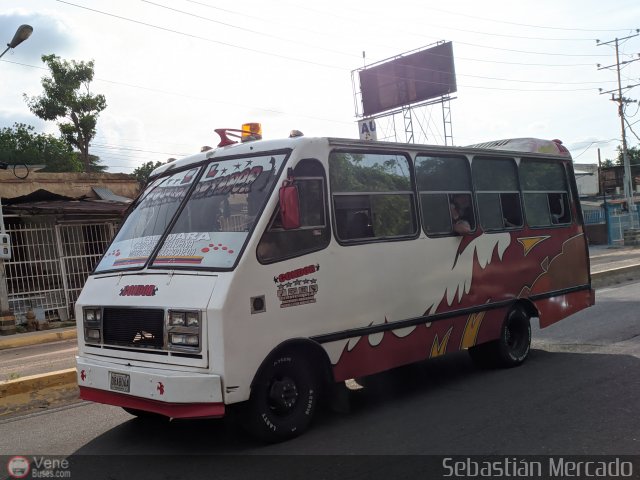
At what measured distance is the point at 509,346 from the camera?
7.75m

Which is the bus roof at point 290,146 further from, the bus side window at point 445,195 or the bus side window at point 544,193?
the bus side window at point 544,193

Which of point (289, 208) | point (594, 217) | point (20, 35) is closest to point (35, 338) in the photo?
point (20, 35)

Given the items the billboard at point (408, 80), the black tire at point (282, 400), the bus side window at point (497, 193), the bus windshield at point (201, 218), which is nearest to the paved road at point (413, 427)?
the black tire at point (282, 400)

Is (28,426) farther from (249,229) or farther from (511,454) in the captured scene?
(511,454)

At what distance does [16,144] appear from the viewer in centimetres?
3931

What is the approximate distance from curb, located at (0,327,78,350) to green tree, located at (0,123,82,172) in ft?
73.4

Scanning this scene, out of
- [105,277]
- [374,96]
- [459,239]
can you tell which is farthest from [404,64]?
[105,277]

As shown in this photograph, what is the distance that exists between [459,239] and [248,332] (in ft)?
10.1

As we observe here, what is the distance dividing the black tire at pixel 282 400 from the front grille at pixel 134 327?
0.85 meters

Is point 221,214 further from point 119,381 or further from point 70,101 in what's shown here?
point 70,101

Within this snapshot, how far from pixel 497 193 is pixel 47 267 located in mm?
12440

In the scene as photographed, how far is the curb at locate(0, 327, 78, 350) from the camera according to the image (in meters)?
13.0

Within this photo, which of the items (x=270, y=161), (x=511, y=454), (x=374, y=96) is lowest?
(x=511, y=454)

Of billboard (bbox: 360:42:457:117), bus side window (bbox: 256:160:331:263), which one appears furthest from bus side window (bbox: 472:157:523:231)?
billboard (bbox: 360:42:457:117)
